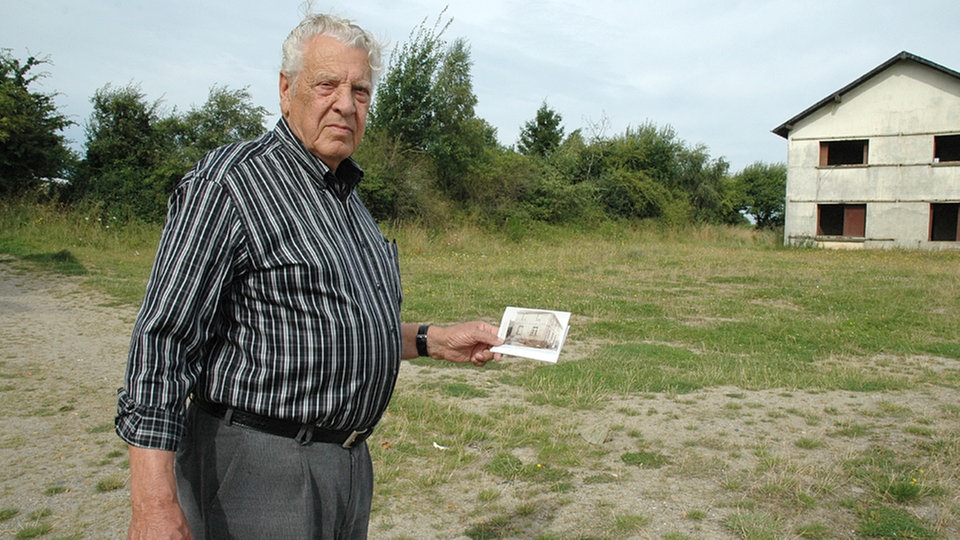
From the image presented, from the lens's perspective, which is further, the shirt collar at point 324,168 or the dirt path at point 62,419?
the dirt path at point 62,419

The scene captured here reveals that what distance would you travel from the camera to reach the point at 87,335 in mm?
8438

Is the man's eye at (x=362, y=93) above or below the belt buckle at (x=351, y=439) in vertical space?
above

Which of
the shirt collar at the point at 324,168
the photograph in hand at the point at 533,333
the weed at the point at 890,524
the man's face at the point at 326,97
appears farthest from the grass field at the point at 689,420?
the man's face at the point at 326,97

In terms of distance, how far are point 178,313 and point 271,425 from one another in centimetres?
38

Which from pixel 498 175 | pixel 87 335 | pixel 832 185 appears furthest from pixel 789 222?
pixel 87 335

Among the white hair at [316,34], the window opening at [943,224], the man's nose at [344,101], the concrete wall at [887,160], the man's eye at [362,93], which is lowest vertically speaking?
the man's nose at [344,101]

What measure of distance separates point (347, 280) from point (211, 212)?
368 millimetres

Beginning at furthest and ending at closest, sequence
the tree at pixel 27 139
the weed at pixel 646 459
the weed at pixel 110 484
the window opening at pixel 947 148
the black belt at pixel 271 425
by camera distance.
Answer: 1. the window opening at pixel 947 148
2. the tree at pixel 27 139
3. the weed at pixel 646 459
4. the weed at pixel 110 484
5. the black belt at pixel 271 425

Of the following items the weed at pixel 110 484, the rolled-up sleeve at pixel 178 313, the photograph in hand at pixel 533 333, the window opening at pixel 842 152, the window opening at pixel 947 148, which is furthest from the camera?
the window opening at pixel 947 148

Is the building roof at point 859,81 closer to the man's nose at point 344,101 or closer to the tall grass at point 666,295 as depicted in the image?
the tall grass at point 666,295

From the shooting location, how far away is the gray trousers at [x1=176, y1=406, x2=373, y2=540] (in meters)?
1.78

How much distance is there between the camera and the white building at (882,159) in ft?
81.6

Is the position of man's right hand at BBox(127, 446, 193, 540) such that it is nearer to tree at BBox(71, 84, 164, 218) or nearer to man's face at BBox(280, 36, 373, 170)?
man's face at BBox(280, 36, 373, 170)

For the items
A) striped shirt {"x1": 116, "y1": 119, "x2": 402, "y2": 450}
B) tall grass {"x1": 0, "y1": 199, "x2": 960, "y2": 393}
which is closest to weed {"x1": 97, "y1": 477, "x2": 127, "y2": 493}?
striped shirt {"x1": 116, "y1": 119, "x2": 402, "y2": 450}
